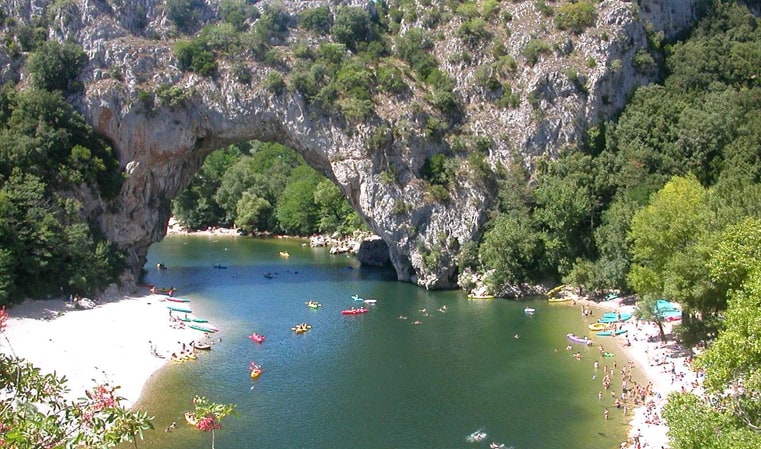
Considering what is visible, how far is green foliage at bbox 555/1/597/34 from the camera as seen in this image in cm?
7225

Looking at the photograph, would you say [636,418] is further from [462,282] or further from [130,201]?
[130,201]

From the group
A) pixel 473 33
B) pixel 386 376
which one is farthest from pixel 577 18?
pixel 386 376

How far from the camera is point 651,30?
74938mm

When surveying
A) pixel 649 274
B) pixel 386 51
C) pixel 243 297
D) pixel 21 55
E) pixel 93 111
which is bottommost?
pixel 243 297

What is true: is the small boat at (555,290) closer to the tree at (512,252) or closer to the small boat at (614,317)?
the tree at (512,252)

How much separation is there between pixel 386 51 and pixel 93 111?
30.3 meters

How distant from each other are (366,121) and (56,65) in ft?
92.7

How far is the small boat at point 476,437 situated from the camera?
3225 centimetres

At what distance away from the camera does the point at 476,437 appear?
107 feet

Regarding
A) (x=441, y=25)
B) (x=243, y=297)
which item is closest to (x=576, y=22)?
(x=441, y=25)

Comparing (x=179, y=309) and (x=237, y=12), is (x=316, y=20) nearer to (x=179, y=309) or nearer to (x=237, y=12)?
(x=237, y=12)

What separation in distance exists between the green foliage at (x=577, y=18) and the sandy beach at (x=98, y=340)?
47.8 m

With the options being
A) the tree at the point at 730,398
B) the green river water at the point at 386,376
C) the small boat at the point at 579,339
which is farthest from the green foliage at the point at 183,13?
the tree at the point at 730,398

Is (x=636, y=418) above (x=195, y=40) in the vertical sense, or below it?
below
